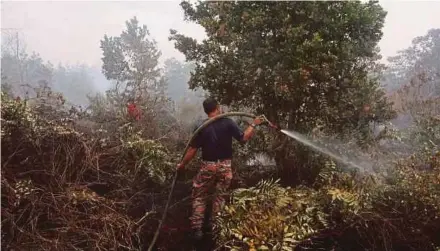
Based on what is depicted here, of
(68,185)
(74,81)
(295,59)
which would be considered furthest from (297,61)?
(74,81)

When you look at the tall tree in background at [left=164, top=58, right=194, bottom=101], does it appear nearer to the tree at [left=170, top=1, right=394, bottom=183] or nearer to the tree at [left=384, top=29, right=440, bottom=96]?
the tree at [left=384, top=29, right=440, bottom=96]

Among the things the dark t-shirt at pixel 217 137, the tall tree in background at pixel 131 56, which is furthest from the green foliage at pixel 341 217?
the tall tree in background at pixel 131 56

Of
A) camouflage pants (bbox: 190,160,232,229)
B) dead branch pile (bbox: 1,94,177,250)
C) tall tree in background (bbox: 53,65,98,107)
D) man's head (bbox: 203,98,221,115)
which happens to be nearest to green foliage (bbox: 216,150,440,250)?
camouflage pants (bbox: 190,160,232,229)

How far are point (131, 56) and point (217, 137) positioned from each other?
29.6m

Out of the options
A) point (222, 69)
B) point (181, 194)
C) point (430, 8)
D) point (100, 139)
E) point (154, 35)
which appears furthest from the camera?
point (154, 35)

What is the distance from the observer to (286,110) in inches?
301

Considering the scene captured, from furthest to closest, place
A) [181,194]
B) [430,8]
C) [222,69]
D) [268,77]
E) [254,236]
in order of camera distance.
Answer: [430,8] → [222,69] → [268,77] → [181,194] → [254,236]

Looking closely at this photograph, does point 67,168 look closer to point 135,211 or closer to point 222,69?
point 135,211

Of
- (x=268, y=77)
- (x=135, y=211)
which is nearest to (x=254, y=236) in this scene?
(x=135, y=211)

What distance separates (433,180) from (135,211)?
4043 mm

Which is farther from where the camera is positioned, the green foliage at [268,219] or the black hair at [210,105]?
the black hair at [210,105]

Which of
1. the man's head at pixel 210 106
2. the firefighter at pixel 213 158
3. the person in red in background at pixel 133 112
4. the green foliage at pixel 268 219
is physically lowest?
the green foliage at pixel 268 219

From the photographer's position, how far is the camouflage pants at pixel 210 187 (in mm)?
5090

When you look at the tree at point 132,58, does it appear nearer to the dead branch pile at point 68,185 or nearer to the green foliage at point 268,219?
the dead branch pile at point 68,185
